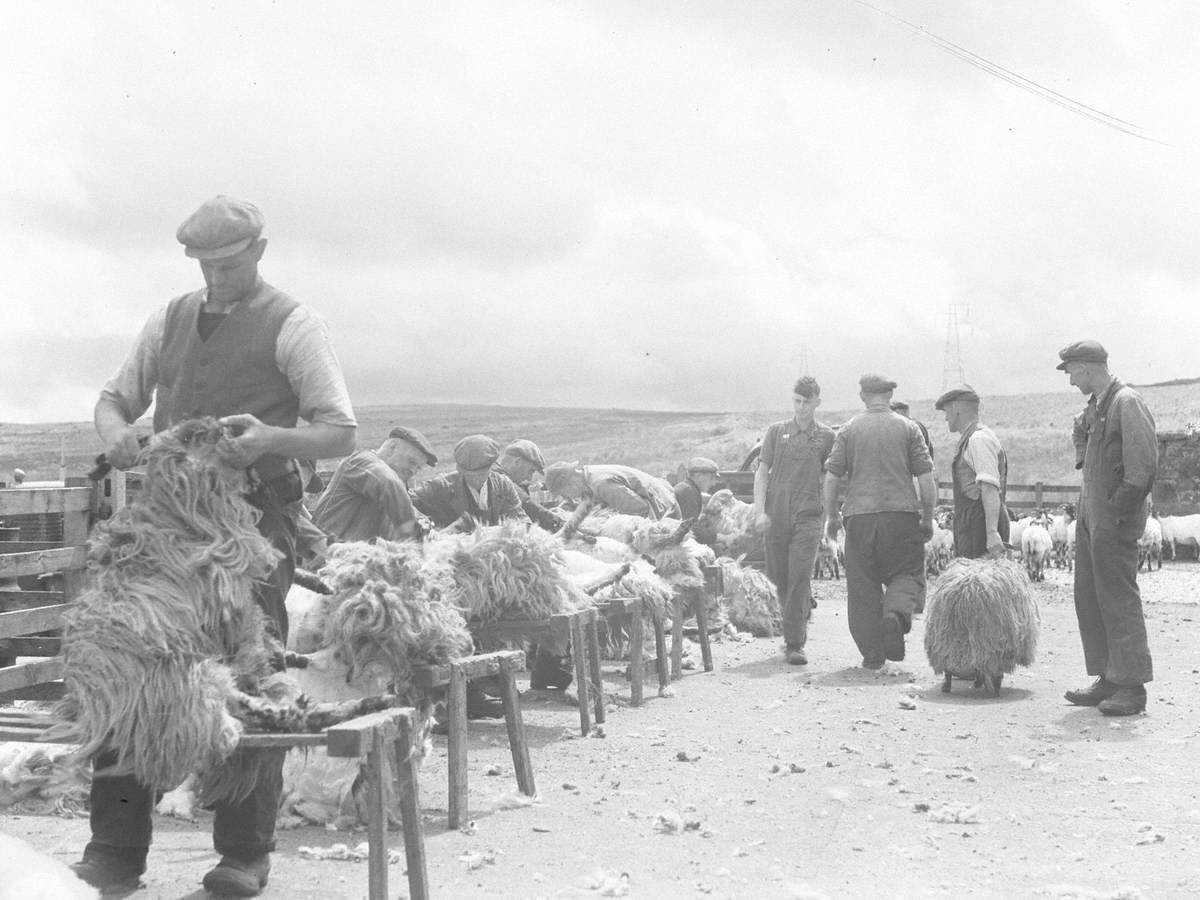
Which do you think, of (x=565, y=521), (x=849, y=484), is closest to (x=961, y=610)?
(x=849, y=484)

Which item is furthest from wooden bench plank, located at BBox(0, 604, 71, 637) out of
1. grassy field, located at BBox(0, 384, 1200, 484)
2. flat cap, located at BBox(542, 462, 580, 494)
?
A: grassy field, located at BBox(0, 384, 1200, 484)

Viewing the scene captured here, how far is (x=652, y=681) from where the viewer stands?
9906mm

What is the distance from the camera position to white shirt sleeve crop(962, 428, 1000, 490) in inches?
361

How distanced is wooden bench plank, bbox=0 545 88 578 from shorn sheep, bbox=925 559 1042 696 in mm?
5402

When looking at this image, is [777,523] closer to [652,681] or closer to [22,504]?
[652,681]

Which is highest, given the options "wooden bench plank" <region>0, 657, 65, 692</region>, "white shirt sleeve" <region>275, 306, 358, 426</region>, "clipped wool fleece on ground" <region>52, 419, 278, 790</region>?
"white shirt sleeve" <region>275, 306, 358, 426</region>

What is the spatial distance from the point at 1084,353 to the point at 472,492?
4.06m

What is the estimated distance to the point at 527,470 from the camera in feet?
36.1

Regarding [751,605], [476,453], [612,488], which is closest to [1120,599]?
[476,453]

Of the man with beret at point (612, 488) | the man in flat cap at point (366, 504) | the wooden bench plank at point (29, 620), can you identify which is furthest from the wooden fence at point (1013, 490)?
the wooden bench plank at point (29, 620)

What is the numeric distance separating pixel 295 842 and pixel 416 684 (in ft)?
2.60

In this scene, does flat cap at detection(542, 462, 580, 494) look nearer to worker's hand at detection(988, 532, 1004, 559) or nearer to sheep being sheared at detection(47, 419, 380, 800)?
worker's hand at detection(988, 532, 1004, 559)

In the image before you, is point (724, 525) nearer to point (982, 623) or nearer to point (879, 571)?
point (879, 571)

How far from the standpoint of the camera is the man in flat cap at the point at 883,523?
9.98 m
